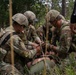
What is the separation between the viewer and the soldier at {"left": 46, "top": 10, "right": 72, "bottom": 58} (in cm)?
575

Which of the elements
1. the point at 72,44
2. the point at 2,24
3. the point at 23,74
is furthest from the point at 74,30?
the point at 2,24

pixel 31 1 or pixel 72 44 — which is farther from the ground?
pixel 72 44

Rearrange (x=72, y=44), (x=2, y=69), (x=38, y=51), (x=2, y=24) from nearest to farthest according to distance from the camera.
A: (x=2, y=69)
(x=38, y=51)
(x=72, y=44)
(x=2, y=24)

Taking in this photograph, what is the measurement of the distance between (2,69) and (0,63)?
0.10 metres

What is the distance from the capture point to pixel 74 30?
5.66 meters

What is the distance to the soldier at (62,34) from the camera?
226 inches

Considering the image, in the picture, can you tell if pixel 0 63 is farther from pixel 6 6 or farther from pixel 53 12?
pixel 6 6

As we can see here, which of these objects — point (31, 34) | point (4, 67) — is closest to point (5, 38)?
point (4, 67)

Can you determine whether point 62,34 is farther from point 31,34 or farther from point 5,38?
point 31,34

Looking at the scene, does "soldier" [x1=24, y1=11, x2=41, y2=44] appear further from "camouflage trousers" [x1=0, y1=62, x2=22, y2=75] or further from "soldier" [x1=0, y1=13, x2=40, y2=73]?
"camouflage trousers" [x1=0, y1=62, x2=22, y2=75]

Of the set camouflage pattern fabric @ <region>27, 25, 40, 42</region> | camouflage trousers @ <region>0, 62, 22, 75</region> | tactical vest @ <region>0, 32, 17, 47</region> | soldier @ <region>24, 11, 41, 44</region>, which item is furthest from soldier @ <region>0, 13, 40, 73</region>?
camouflage pattern fabric @ <region>27, 25, 40, 42</region>

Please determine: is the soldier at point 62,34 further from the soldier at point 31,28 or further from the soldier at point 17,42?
the soldier at point 31,28

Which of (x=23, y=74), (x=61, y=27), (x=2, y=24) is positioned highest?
(x=61, y=27)

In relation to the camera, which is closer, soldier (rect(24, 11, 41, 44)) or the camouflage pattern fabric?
soldier (rect(24, 11, 41, 44))
